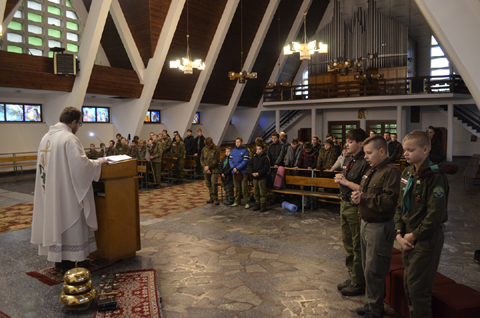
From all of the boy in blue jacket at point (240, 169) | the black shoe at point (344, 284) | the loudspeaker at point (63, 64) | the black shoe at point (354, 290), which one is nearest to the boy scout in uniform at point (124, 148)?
the loudspeaker at point (63, 64)

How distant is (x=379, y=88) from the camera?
19250 millimetres

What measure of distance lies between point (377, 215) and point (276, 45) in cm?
1881

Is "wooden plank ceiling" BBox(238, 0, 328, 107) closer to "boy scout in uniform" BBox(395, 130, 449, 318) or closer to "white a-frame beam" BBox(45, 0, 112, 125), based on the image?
"white a-frame beam" BBox(45, 0, 112, 125)

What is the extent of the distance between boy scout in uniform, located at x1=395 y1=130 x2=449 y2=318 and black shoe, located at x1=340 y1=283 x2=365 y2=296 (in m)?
0.82

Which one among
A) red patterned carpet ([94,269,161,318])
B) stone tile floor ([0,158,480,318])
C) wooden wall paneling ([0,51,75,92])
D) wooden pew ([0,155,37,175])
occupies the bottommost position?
stone tile floor ([0,158,480,318])

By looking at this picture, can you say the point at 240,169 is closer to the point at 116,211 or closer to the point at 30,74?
the point at 116,211

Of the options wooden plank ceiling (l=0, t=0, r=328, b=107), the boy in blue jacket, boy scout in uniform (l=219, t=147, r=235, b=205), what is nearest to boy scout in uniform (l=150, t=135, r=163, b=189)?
boy scout in uniform (l=219, t=147, r=235, b=205)

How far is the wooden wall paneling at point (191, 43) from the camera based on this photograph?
15484 millimetres

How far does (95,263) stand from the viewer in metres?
4.52

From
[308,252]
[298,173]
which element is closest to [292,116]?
[298,173]

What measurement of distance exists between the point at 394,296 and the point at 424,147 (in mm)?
1414

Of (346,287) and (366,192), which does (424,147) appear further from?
(346,287)

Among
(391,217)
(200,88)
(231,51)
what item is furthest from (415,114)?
(391,217)

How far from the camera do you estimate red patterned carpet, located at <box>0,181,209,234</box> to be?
680 cm
